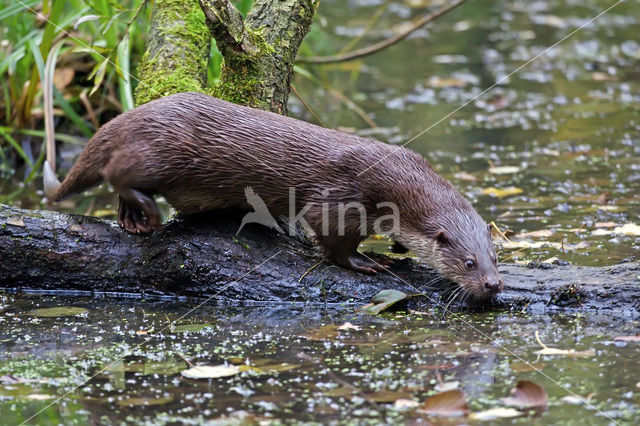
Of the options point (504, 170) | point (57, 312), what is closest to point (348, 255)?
point (57, 312)

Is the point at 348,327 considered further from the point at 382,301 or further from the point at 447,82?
the point at 447,82

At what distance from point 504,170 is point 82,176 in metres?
3.43

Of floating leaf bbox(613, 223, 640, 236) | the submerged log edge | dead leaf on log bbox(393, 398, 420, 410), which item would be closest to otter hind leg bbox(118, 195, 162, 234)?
the submerged log edge

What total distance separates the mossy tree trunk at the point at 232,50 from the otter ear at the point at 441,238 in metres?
1.36

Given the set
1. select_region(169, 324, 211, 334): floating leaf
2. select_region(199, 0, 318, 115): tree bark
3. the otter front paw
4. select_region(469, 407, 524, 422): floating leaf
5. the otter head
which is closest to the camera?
select_region(469, 407, 524, 422): floating leaf

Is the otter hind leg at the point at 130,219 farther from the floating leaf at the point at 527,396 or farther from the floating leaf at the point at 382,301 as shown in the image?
the floating leaf at the point at 527,396

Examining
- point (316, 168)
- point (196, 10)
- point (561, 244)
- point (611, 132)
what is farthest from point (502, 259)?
point (611, 132)

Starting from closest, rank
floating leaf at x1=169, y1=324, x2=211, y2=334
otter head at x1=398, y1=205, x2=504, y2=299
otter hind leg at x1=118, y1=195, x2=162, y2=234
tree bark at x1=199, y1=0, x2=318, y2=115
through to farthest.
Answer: floating leaf at x1=169, y1=324, x2=211, y2=334 → otter head at x1=398, y1=205, x2=504, y2=299 → otter hind leg at x1=118, y1=195, x2=162, y2=234 → tree bark at x1=199, y1=0, x2=318, y2=115

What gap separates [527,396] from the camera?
2.92 meters

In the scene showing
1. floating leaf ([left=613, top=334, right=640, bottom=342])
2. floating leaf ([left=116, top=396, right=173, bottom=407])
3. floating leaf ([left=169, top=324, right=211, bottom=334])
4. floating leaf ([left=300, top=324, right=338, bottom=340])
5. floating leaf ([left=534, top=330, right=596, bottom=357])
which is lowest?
floating leaf ([left=116, top=396, right=173, bottom=407])

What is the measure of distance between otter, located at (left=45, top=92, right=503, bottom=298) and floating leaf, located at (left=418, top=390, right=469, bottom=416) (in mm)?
1123

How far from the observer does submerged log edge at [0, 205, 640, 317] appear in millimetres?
4043

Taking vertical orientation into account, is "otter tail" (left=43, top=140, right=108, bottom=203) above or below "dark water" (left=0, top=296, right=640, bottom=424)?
above

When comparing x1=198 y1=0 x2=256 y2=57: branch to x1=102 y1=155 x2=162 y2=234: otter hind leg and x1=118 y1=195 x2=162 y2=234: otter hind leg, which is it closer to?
x1=102 y1=155 x2=162 y2=234: otter hind leg
